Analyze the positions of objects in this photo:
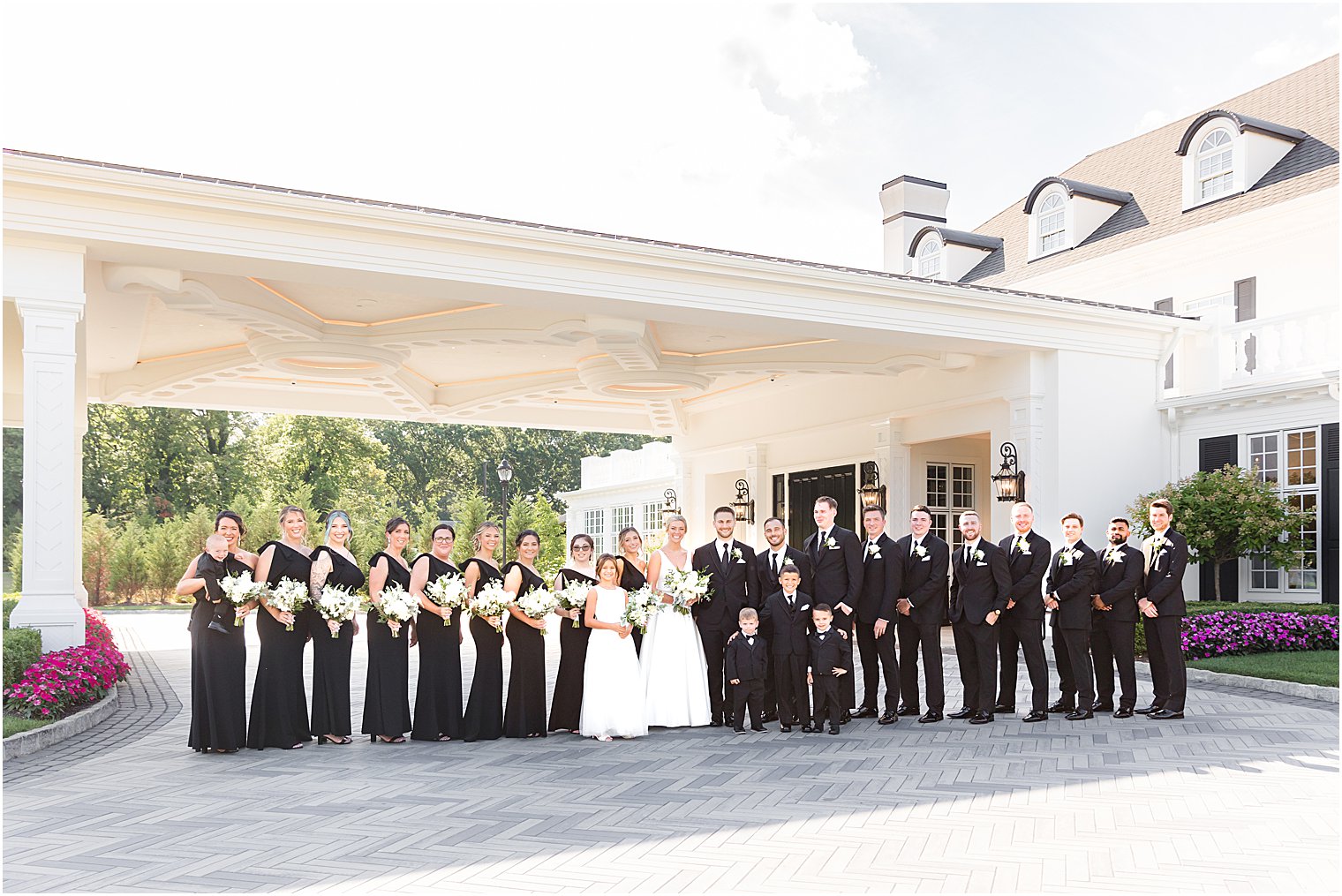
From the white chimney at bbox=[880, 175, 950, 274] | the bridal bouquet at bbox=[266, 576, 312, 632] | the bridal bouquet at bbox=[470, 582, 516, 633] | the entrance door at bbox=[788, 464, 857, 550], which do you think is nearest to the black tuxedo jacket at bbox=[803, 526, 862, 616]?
the bridal bouquet at bbox=[470, 582, 516, 633]

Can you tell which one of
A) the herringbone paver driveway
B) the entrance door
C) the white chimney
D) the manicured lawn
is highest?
the white chimney

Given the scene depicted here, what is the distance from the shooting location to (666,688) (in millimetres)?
9789

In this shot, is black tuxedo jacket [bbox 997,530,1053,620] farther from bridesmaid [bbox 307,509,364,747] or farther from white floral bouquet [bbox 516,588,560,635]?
bridesmaid [bbox 307,509,364,747]

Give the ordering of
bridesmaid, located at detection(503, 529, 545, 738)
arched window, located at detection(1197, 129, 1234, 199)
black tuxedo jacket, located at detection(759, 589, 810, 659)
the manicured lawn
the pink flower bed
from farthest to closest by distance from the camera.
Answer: arched window, located at detection(1197, 129, 1234, 199) → the manicured lawn → black tuxedo jacket, located at detection(759, 589, 810, 659) → bridesmaid, located at detection(503, 529, 545, 738) → the pink flower bed

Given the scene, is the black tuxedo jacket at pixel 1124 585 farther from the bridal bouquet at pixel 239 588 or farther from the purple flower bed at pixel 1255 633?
the bridal bouquet at pixel 239 588

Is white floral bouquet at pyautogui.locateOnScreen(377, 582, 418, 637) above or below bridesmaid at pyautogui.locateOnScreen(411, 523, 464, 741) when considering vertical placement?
above

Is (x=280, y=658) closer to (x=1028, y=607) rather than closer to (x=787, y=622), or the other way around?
(x=787, y=622)

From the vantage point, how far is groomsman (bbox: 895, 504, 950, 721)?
10.1 m

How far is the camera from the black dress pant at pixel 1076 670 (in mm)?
10273

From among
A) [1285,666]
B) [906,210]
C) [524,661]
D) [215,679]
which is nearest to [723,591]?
[524,661]

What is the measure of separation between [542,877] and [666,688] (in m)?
4.43

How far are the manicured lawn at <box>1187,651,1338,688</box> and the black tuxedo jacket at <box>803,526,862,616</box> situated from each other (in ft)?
16.8

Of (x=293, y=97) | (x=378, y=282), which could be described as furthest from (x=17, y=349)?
(x=293, y=97)

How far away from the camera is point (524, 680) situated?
9477 millimetres
